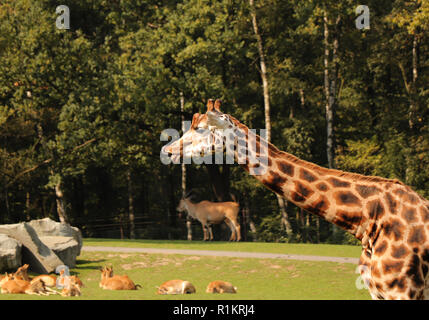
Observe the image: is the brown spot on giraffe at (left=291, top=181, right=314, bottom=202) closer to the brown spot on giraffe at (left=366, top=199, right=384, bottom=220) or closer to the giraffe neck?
the giraffe neck

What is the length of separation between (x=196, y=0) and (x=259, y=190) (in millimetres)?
11250

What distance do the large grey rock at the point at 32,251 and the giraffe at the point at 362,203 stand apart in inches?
501

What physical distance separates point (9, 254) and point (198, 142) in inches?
474

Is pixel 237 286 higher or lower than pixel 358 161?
lower

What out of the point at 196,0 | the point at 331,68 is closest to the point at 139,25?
the point at 196,0

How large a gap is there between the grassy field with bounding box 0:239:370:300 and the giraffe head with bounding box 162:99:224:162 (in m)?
7.32

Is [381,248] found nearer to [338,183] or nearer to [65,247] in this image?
[338,183]

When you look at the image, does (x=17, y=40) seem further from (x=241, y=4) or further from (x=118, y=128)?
(x=241, y=4)

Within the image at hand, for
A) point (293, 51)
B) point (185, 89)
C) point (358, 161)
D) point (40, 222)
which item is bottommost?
point (40, 222)

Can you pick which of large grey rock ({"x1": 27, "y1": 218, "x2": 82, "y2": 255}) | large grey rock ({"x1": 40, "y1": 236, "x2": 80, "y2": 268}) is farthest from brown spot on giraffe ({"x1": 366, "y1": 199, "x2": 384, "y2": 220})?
large grey rock ({"x1": 27, "y1": 218, "x2": 82, "y2": 255})

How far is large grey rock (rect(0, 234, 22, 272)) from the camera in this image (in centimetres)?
1827

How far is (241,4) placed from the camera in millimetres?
32250

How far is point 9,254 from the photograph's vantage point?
18359 millimetres

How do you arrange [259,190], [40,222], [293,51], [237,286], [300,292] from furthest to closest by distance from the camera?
[259,190] < [293,51] < [40,222] < [237,286] < [300,292]
